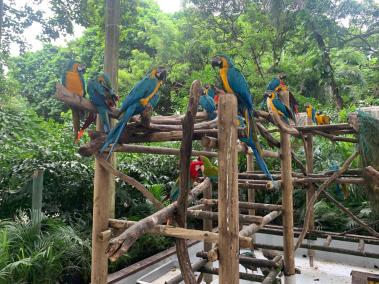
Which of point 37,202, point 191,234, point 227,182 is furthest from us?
point 37,202

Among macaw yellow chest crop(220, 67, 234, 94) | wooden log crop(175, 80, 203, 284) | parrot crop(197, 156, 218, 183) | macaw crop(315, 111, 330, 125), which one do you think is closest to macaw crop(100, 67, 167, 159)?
wooden log crop(175, 80, 203, 284)

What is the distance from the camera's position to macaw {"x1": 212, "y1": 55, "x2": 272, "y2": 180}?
226 centimetres

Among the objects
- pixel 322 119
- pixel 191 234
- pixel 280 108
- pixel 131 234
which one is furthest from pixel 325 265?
pixel 131 234

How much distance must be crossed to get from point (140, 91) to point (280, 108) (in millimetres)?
1728

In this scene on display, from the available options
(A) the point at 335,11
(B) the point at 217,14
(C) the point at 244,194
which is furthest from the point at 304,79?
(C) the point at 244,194

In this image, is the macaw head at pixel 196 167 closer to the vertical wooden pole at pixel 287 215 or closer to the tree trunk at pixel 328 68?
the vertical wooden pole at pixel 287 215

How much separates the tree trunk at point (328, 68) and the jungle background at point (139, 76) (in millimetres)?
27

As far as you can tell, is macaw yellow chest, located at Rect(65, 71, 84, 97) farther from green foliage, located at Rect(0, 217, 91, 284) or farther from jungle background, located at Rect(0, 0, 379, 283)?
green foliage, located at Rect(0, 217, 91, 284)

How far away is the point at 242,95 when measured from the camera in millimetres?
2326

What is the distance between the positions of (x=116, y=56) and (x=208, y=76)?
367 centimetres

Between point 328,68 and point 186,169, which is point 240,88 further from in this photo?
point 328,68

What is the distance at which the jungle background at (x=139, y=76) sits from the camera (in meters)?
3.86

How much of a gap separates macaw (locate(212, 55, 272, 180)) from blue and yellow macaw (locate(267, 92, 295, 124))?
0.95 m

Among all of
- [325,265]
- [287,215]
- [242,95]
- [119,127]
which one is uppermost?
[242,95]
